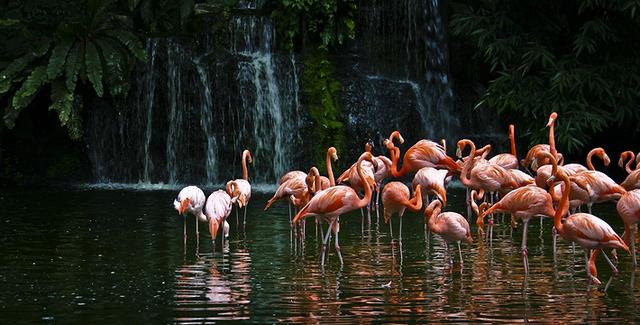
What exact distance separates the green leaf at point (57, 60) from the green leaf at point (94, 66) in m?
0.30

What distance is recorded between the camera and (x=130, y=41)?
17.9 m

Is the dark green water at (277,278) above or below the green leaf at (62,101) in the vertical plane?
below

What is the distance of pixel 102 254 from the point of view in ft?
33.7

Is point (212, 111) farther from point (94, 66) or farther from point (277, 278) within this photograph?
point (277, 278)

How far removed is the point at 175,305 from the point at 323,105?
10.4 m

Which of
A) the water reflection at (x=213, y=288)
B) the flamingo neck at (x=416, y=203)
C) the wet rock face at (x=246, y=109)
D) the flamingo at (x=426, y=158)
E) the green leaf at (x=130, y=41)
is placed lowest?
the water reflection at (x=213, y=288)

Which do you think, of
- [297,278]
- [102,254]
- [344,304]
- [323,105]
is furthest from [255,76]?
[344,304]

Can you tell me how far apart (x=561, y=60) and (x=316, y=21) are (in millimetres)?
3616

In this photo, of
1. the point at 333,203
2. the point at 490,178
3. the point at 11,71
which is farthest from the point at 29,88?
the point at 333,203

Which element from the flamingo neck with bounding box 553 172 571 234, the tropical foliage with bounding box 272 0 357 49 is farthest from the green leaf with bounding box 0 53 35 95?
the flamingo neck with bounding box 553 172 571 234

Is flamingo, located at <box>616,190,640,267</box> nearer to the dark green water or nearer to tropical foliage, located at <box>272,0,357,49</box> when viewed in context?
the dark green water

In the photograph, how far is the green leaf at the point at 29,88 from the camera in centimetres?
1716

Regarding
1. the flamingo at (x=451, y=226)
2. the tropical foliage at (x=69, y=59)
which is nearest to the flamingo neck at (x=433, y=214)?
the flamingo at (x=451, y=226)

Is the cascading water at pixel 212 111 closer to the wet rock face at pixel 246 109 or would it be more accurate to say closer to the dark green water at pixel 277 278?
the wet rock face at pixel 246 109
